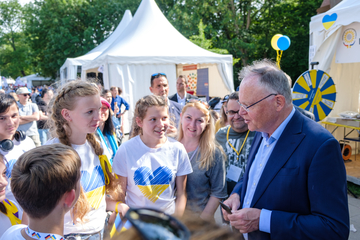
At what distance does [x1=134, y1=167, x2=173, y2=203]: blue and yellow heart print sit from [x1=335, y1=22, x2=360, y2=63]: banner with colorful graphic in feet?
15.6

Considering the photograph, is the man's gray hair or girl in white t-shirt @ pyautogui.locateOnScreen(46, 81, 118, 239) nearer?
the man's gray hair

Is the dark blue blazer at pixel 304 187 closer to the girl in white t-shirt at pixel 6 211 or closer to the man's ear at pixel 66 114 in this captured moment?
the man's ear at pixel 66 114

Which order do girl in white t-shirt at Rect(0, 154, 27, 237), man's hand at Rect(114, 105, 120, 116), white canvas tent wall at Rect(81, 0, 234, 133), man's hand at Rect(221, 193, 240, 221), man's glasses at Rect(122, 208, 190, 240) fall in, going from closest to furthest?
1. man's glasses at Rect(122, 208, 190, 240)
2. girl in white t-shirt at Rect(0, 154, 27, 237)
3. man's hand at Rect(221, 193, 240, 221)
4. man's hand at Rect(114, 105, 120, 116)
5. white canvas tent wall at Rect(81, 0, 234, 133)

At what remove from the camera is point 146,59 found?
376 inches

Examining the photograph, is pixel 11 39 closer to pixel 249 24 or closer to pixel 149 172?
pixel 249 24

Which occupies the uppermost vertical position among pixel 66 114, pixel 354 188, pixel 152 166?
pixel 66 114

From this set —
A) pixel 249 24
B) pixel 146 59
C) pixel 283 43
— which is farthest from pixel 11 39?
pixel 283 43

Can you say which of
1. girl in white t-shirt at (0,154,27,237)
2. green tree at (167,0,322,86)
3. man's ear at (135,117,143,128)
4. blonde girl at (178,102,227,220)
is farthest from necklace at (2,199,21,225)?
green tree at (167,0,322,86)

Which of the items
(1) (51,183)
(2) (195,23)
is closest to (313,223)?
(1) (51,183)

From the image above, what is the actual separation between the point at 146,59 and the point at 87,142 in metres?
8.01

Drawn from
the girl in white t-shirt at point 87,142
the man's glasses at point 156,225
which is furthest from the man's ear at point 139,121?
the man's glasses at point 156,225

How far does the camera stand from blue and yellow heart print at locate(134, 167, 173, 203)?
75.2 inches

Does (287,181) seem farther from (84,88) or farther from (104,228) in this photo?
(84,88)

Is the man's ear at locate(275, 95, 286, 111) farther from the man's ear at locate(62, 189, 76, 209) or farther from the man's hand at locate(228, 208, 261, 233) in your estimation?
the man's ear at locate(62, 189, 76, 209)
